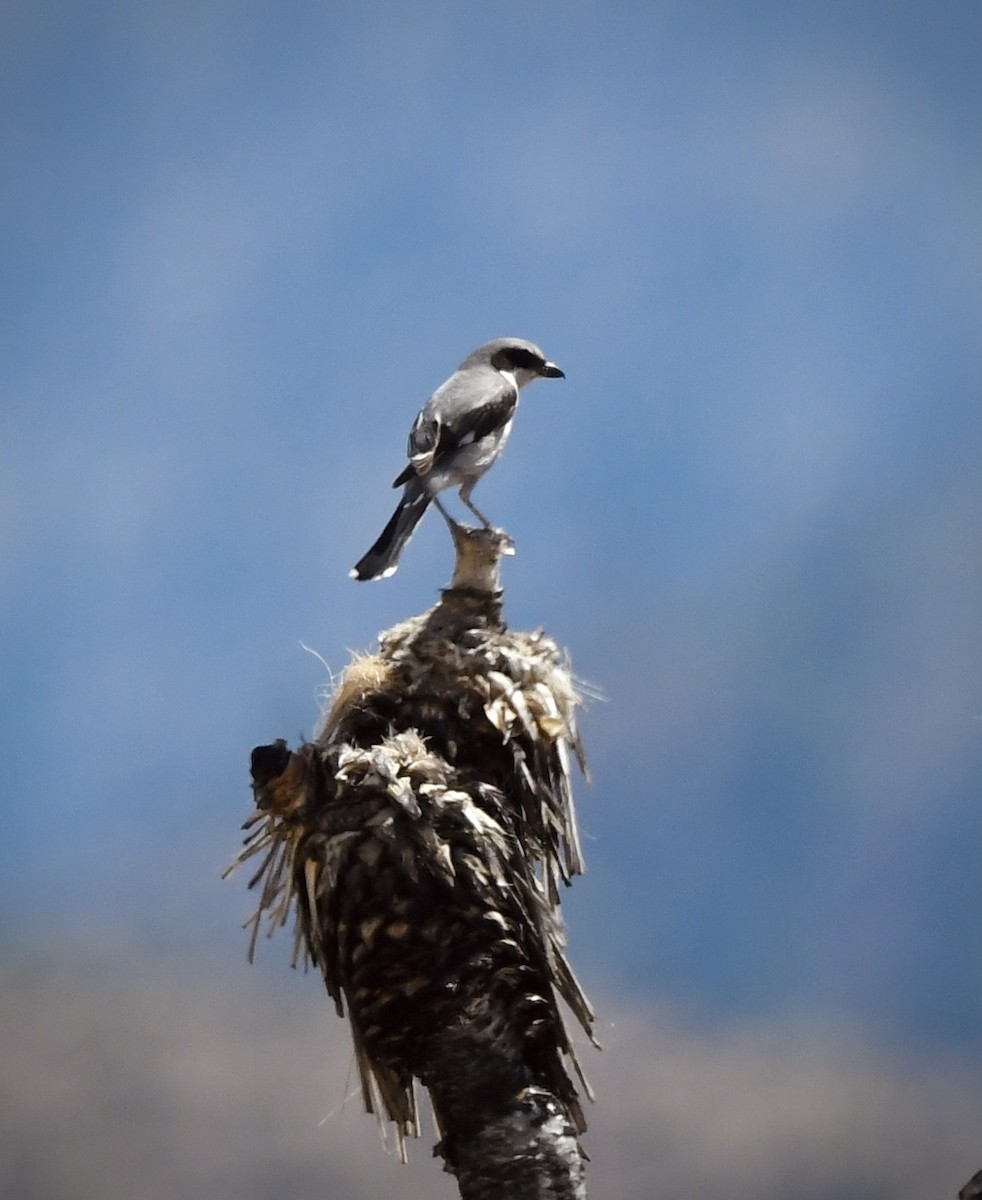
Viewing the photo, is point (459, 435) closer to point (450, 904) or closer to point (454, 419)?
point (454, 419)

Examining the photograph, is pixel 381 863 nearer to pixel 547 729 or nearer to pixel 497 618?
pixel 547 729

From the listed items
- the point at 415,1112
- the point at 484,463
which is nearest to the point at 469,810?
the point at 415,1112

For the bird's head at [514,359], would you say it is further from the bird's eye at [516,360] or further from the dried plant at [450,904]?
the dried plant at [450,904]

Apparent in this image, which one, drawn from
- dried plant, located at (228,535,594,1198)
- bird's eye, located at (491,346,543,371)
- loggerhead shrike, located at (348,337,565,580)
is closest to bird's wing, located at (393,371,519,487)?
loggerhead shrike, located at (348,337,565,580)

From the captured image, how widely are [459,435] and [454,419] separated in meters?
0.05

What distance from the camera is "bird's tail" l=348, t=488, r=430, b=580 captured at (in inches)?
119

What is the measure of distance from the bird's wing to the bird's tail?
0.06 metres

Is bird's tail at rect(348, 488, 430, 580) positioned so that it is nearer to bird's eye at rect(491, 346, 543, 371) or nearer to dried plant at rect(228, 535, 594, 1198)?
dried plant at rect(228, 535, 594, 1198)

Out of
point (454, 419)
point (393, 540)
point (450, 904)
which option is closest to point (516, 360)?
point (454, 419)

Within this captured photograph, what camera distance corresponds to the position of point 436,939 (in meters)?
2.25

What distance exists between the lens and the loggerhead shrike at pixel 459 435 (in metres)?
3.11

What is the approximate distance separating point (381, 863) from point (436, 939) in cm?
16

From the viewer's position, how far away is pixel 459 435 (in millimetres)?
3369

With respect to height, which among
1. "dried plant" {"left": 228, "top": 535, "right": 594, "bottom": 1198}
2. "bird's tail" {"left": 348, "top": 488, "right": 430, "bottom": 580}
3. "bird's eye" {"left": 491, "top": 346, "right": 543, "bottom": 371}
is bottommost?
"dried plant" {"left": 228, "top": 535, "right": 594, "bottom": 1198}
